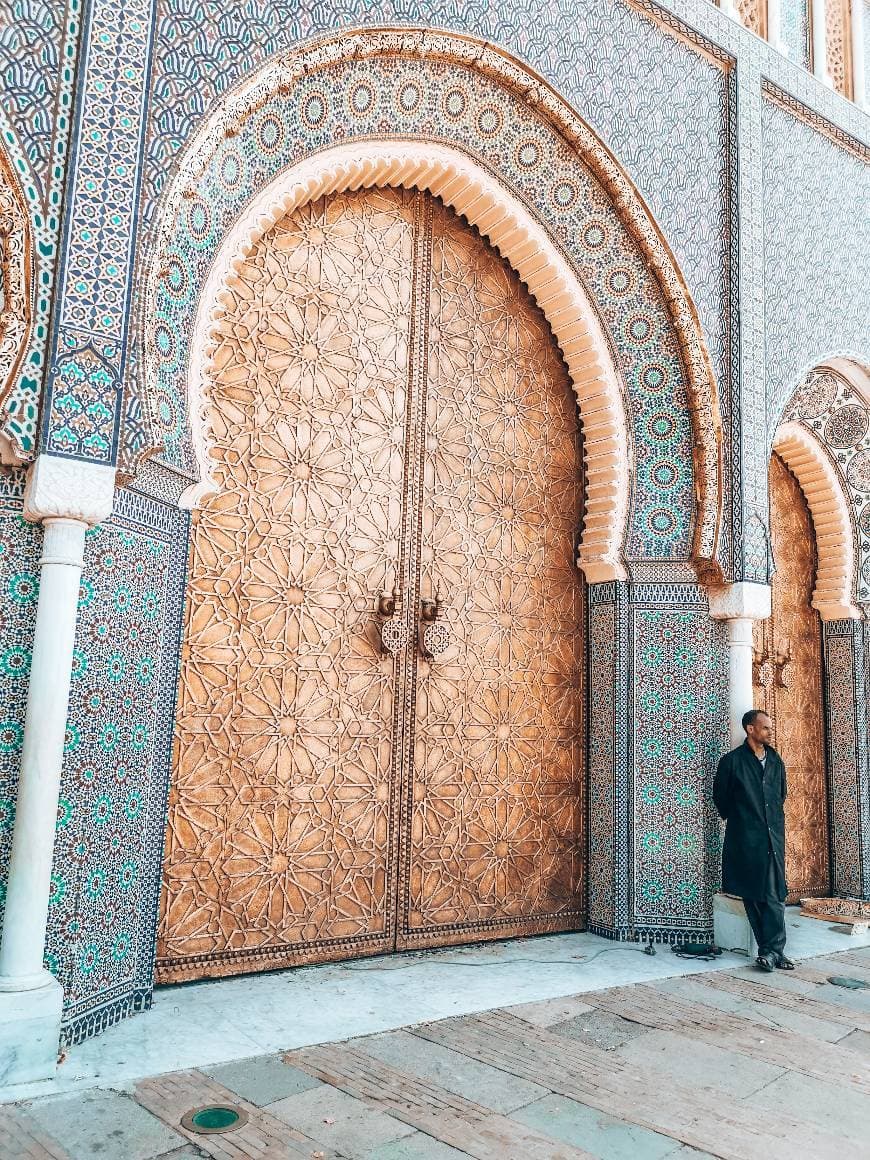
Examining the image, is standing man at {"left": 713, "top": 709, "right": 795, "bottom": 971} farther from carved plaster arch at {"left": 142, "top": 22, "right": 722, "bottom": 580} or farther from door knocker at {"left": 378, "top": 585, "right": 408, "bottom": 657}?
door knocker at {"left": 378, "top": 585, "right": 408, "bottom": 657}

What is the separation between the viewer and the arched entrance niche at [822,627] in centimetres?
565

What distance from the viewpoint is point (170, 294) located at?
10.5 feet

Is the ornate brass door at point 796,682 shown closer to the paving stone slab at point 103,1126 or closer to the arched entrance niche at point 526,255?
the arched entrance niche at point 526,255

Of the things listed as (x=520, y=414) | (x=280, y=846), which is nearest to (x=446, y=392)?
(x=520, y=414)

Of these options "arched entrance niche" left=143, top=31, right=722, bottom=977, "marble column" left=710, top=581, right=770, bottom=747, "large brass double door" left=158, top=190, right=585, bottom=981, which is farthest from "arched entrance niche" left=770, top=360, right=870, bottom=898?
"large brass double door" left=158, top=190, right=585, bottom=981

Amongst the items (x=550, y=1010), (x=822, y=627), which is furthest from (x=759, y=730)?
(x=822, y=627)

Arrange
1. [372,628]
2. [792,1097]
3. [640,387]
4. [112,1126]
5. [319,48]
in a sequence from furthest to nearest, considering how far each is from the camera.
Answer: [640,387], [372,628], [319,48], [792,1097], [112,1126]

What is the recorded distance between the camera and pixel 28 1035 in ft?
8.16

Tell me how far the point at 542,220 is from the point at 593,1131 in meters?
3.72

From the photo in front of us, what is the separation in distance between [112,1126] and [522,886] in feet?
8.03

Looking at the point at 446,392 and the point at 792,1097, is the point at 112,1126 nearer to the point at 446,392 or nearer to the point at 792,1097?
the point at 792,1097

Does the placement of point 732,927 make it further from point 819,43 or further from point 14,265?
point 819,43

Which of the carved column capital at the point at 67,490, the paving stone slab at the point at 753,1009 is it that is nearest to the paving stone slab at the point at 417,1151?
the paving stone slab at the point at 753,1009

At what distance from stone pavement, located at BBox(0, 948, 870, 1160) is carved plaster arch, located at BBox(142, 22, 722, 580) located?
191 centimetres
